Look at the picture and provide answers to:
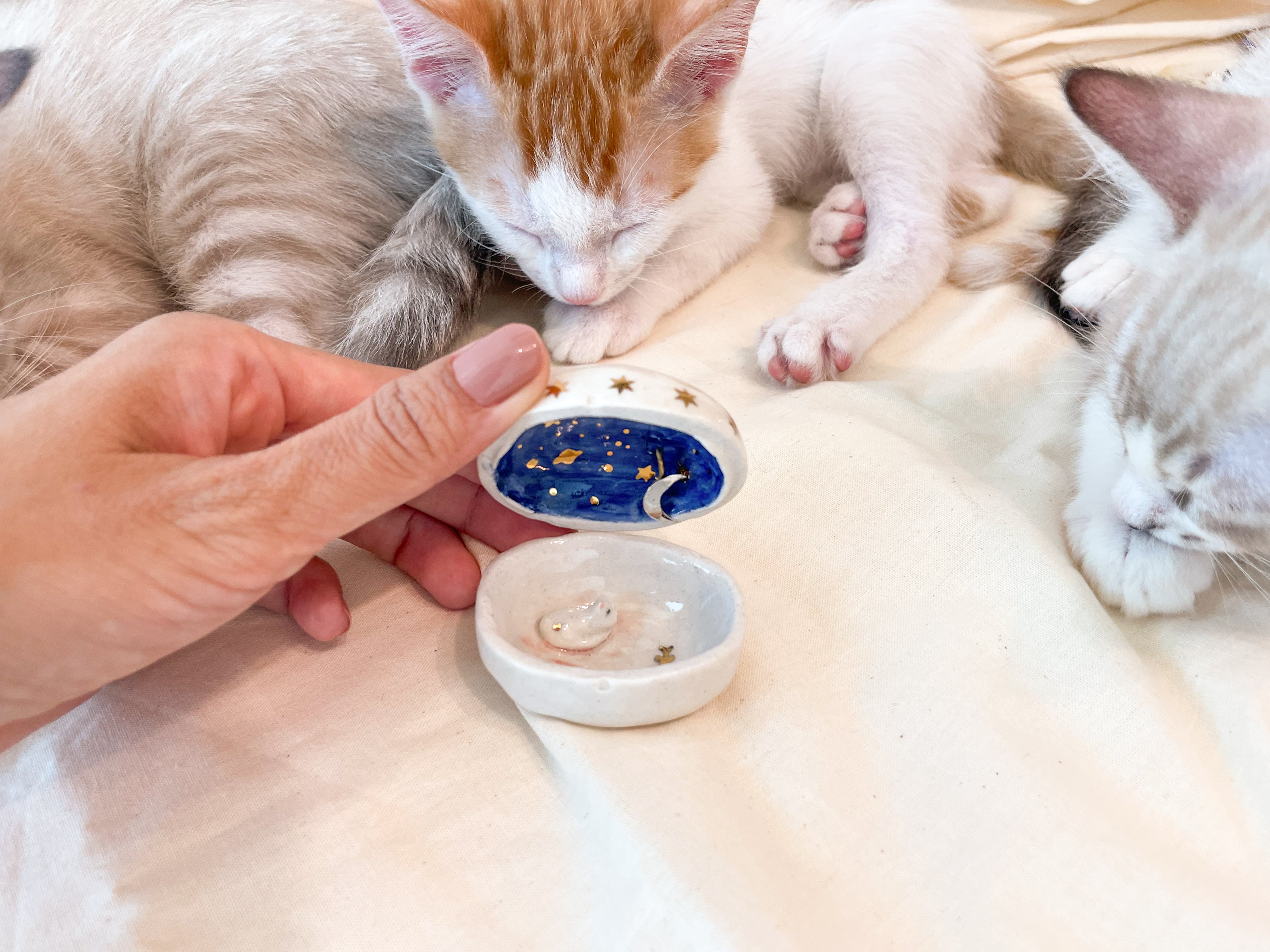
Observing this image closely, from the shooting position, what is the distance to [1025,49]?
5.65 feet

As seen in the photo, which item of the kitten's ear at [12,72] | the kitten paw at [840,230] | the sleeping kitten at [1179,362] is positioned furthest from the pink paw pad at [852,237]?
the kitten's ear at [12,72]

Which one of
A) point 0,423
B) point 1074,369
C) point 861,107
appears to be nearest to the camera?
point 0,423

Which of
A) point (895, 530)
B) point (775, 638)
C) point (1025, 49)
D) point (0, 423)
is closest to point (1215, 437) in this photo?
point (895, 530)

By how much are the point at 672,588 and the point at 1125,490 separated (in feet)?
1.53

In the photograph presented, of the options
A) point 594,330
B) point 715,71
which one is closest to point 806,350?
point 594,330

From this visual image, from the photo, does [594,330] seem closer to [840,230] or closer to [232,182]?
[840,230]

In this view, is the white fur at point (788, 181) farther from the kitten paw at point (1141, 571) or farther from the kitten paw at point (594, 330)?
the kitten paw at point (1141, 571)

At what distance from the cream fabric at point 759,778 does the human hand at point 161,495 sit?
6.1 inches

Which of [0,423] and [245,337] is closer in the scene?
[0,423]

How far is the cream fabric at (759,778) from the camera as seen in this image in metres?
0.69

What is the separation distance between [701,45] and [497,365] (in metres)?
0.72

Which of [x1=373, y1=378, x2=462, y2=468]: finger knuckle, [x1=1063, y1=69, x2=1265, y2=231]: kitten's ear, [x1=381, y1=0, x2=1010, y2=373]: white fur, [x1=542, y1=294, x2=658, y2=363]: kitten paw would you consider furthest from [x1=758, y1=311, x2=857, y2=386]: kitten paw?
[x1=373, y1=378, x2=462, y2=468]: finger knuckle

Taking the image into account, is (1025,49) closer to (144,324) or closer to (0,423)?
(144,324)

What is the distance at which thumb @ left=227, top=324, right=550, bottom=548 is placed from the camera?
0.66 metres
